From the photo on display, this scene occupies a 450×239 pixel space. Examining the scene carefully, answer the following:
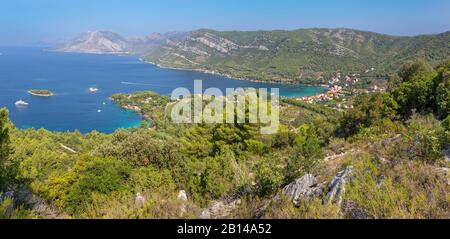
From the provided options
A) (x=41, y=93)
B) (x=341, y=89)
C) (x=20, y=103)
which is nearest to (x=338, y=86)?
(x=341, y=89)

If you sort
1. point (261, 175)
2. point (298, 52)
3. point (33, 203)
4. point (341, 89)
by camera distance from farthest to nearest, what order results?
point (298, 52) → point (341, 89) → point (33, 203) → point (261, 175)

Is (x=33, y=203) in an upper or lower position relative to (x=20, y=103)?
upper

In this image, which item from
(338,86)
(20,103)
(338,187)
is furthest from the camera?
(338,86)

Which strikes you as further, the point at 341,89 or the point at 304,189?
the point at 341,89

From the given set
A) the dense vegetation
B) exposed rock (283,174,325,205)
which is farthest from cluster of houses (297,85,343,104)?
exposed rock (283,174,325,205)

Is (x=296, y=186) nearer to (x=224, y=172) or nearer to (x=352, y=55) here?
(x=224, y=172)

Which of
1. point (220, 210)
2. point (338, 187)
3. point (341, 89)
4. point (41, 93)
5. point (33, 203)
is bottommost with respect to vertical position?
point (41, 93)

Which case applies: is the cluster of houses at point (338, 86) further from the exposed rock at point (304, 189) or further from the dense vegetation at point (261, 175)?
the exposed rock at point (304, 189)

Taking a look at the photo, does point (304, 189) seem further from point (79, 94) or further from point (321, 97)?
point (79, 94)
